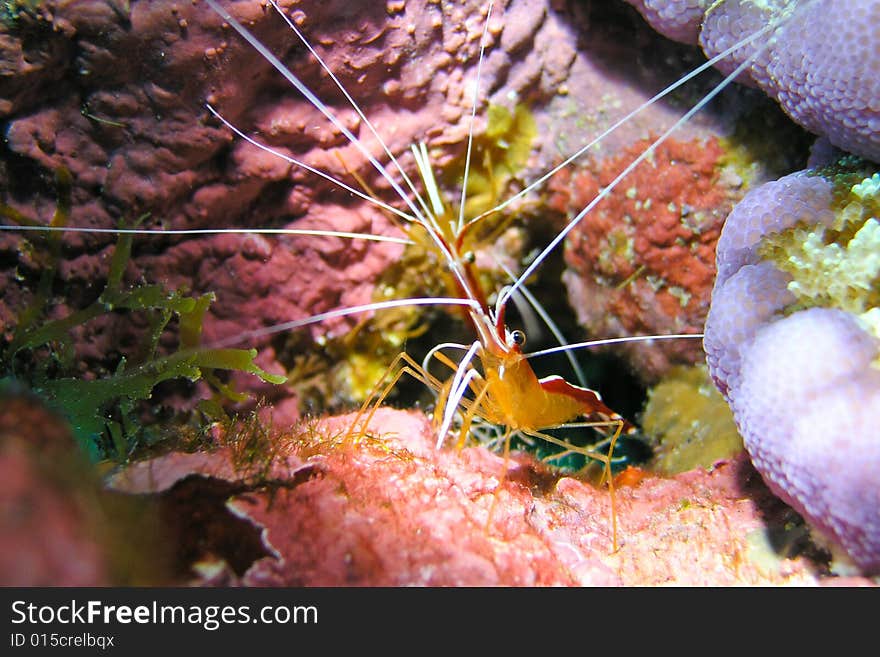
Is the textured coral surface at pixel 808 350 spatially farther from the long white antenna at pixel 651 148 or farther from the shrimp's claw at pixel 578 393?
the shrimp's claw at pixel 578 393

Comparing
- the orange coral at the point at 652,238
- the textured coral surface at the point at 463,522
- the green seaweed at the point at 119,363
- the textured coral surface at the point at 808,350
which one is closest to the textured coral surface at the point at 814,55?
the textured coral surface at the point at 808,350

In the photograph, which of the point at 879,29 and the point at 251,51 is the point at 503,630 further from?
the point at 251,51

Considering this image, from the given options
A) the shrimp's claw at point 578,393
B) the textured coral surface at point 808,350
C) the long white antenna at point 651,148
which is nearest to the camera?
the textured coral surface at point 808,350

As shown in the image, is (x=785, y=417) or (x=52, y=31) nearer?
(x=785, y=417)

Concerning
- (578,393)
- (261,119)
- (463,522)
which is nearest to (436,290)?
(578,393)

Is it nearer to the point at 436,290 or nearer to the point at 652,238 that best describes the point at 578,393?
the point at 652,238

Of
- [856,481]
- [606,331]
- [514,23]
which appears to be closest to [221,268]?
[514,23]

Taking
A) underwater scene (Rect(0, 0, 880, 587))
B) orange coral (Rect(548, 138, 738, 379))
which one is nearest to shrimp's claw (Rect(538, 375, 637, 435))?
underwater scene (Rect(0, 0, 880, 587))

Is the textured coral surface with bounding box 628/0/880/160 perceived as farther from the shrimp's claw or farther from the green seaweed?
the green seaweed
